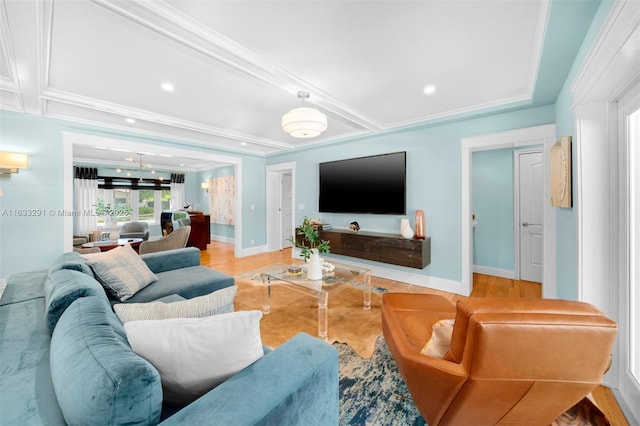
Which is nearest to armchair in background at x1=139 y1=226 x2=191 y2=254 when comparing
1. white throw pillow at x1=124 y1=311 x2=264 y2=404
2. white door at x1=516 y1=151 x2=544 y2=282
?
white throw pillow at x1=124 y1=311 x2=264 y2=404

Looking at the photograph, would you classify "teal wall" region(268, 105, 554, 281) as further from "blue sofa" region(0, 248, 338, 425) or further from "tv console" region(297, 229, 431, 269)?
"blue sofa" region(0, 248, 338, 425)

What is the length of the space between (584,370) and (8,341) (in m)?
2.44

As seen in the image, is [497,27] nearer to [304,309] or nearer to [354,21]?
[354,21]

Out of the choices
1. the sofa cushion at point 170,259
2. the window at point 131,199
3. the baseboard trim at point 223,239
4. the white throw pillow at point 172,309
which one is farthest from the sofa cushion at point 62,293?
the window at point 131,199

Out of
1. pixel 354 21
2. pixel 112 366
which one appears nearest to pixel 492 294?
pixel 354 21

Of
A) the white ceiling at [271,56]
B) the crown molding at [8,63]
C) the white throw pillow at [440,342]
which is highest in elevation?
the white ceiling at [271,56]

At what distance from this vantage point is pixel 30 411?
800mm

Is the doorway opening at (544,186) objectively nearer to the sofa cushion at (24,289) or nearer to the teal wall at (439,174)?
the teal wall at (439,174)

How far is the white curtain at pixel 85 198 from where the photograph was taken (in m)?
6.56

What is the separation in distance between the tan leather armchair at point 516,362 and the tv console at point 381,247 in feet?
7.72

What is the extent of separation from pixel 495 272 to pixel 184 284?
14.7 feet

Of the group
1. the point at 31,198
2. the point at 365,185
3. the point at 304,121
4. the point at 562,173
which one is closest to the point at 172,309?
the point at 304,121

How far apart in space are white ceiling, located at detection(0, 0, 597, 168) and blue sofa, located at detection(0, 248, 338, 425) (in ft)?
5.72

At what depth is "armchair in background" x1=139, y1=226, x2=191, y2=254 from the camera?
3.90 meters
